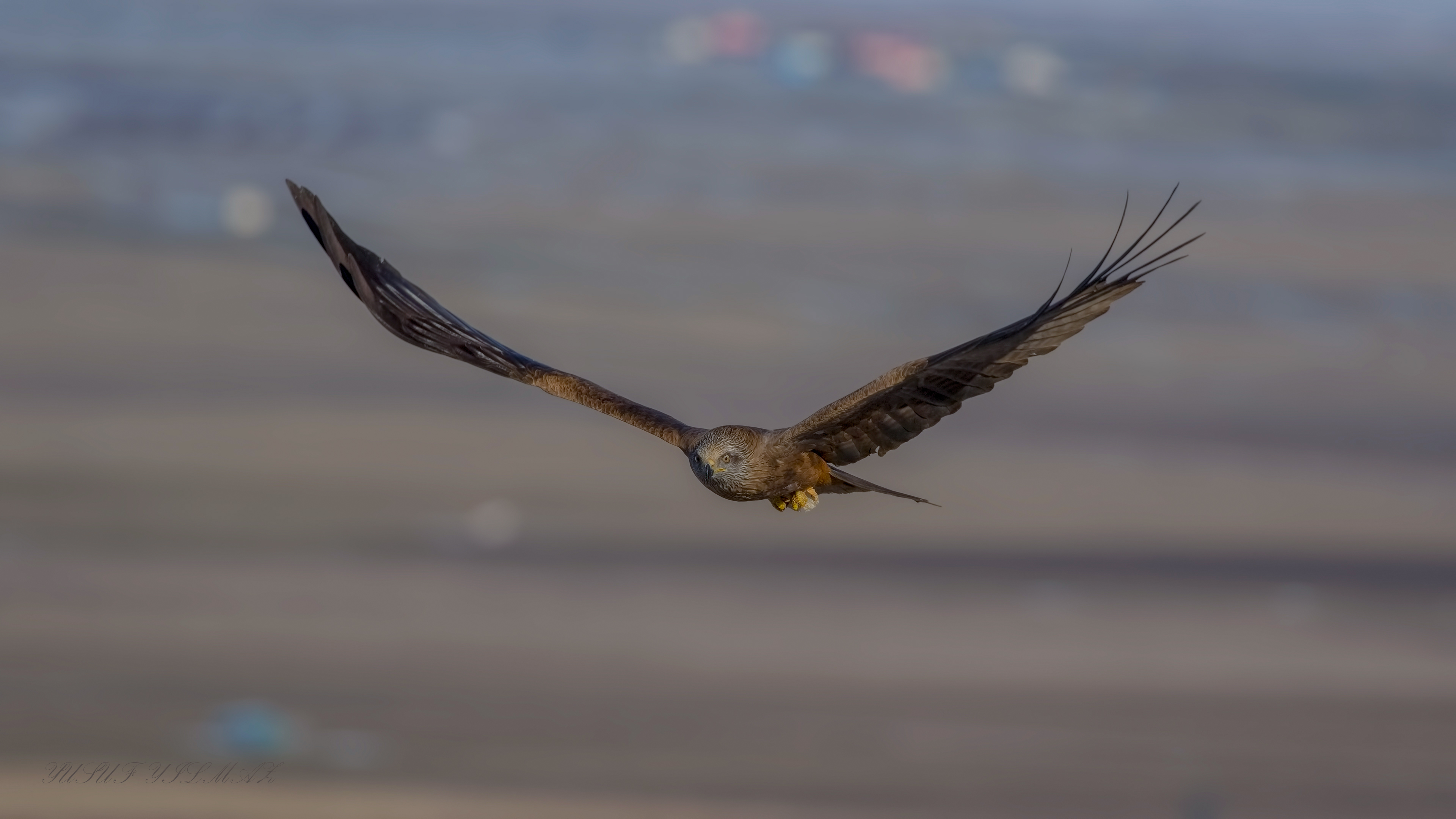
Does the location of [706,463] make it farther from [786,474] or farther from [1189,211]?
[1189,211]

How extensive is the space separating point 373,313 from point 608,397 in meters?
2.16

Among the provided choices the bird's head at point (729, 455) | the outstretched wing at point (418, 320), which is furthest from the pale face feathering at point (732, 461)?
the outstretched wing at point (418, 320)

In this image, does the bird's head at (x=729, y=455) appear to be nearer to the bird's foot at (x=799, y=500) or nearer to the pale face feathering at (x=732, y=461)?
the pale face feathering at (x=732, y=461)

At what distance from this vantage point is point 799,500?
1227cm

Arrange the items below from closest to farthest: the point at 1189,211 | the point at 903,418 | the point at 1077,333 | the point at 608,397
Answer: the point at 1189,211 < the point at 1077,333 < the point at 903,418 < the point at 608,397

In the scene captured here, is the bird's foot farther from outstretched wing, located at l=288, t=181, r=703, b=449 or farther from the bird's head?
outstretched wing, located at l=288, t=181, r=703, b=449

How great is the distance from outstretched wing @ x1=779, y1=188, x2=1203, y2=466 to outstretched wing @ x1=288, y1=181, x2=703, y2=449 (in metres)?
2.30

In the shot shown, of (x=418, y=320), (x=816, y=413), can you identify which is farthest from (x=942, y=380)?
(x=418, y=320)

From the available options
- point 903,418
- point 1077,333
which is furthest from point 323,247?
point 1077,333

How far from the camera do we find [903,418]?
465 inches

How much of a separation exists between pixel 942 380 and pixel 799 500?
1.53 metres

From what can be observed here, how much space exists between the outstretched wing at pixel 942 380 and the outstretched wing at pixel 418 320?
230 centimetres

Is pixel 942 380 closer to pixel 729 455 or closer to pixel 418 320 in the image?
pixel 729 455

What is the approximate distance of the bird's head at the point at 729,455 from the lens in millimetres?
11773
